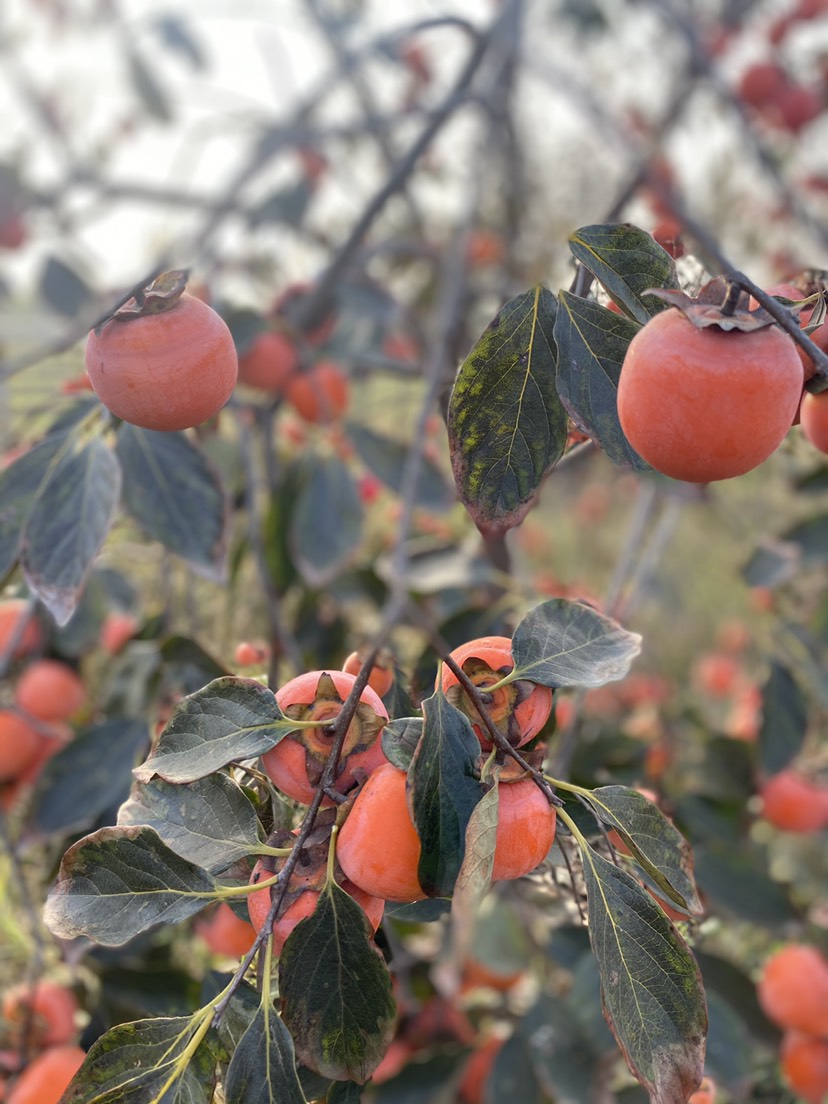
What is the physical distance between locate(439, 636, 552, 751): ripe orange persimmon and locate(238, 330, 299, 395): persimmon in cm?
83

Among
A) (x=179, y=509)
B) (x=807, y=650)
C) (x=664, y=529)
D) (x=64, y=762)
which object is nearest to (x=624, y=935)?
(x=179, y=509)

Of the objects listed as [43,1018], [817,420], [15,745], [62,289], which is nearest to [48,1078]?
[43,1018]

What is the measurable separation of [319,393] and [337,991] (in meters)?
0.82

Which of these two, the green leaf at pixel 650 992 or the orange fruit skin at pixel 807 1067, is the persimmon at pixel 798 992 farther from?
the green leaf at pixel 650 992

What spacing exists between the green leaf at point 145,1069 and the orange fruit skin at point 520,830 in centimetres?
16

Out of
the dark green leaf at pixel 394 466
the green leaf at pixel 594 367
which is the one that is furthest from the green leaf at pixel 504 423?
the dark green leaf at pixel 394 466

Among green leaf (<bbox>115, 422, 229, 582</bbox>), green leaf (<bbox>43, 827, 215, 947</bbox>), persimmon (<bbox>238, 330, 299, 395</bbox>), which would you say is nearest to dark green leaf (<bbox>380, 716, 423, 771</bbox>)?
green leaf (<bbox>43, 827, 215, 947</bbox>)

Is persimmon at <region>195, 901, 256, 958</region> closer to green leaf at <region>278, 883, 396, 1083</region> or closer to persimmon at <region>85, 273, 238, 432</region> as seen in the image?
green leaf at <region>278, 883, 396, 1083</region>

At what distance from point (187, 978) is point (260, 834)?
486mm

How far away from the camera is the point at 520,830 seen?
40 centimetres

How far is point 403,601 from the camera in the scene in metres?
0.49

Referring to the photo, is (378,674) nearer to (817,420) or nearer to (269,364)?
(817,420)

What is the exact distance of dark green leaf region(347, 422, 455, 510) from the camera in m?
1.20

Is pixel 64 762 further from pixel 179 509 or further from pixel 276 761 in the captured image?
pixel 276 761
